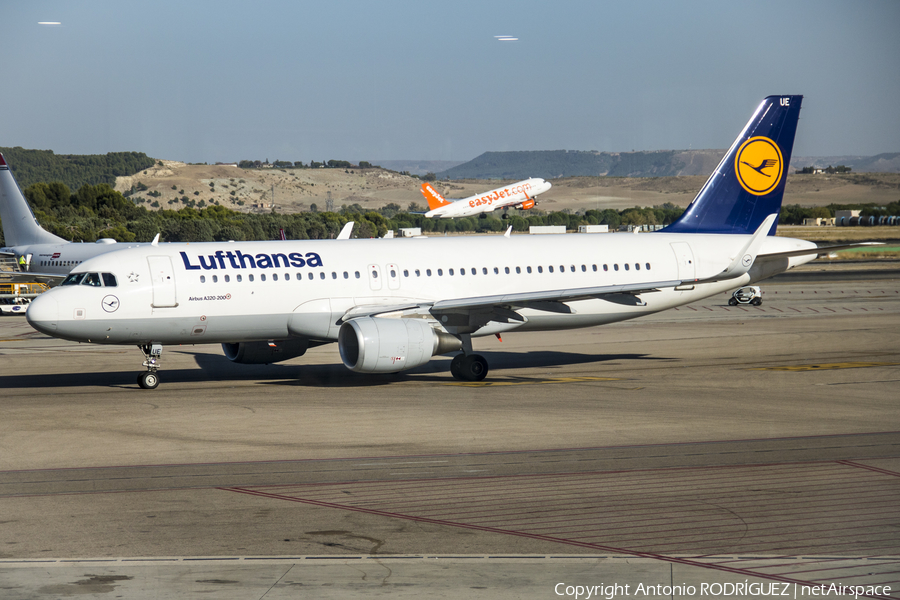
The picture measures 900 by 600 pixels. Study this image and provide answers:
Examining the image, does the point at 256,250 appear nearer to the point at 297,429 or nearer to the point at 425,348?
the point at 425,348

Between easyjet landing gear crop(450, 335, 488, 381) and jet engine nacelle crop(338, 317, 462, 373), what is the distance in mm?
1895

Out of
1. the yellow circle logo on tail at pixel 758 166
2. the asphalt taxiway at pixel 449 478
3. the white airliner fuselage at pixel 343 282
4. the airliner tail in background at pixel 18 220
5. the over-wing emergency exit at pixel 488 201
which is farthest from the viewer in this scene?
the over-wing emergency exit at pixel 488 201

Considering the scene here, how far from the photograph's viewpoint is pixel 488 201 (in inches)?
5236

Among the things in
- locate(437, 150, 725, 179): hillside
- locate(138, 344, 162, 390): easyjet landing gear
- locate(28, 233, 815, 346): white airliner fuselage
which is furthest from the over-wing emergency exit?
locate(138, 344, 162, 390): easyjet landing gear

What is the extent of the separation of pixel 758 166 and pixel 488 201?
99197 millimetres

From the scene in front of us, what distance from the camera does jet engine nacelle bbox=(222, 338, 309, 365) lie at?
29.6 m

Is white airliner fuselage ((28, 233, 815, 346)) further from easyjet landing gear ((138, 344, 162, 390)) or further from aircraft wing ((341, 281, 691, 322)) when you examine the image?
easyjet landing gear ((138, 344, 162, 390))

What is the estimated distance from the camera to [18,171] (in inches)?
6905

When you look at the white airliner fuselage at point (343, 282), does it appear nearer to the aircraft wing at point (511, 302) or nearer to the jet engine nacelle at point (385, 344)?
the aircraft wing at point (511, 302)

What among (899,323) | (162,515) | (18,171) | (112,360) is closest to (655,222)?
(899,323)

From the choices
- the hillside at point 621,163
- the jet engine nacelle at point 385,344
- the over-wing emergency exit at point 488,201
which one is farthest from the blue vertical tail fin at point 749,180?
the over-wing emergency exit at point 488,201

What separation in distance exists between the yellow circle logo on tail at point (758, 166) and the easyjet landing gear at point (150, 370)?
22477 millimetres

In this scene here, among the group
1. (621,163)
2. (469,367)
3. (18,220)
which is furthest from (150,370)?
(621,163)

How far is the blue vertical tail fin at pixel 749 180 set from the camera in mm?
34219
